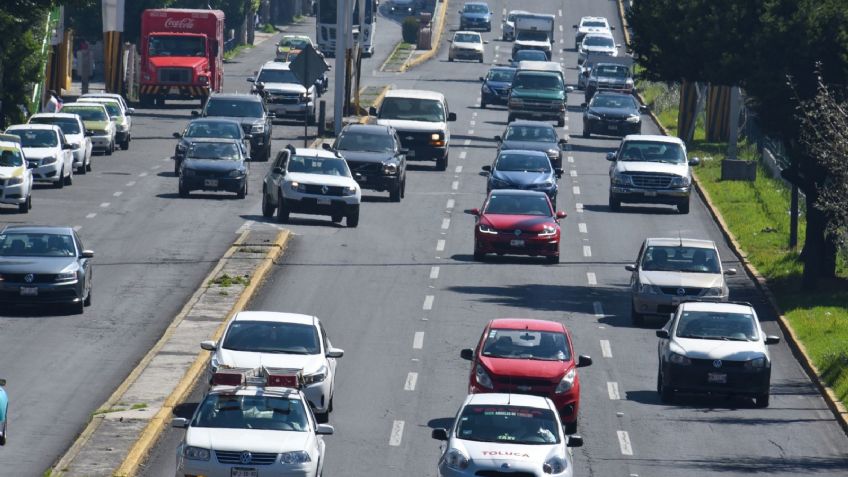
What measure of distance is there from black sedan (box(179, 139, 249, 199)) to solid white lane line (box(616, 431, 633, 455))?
2450 centimetres

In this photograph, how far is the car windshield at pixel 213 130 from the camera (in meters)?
52.6

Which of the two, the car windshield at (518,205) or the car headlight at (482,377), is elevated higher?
the car headlight at (482,377)

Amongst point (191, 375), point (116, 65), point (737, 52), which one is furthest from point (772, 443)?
point (116, 65)

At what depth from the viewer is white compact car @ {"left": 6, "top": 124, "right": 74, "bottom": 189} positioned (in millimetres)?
49375

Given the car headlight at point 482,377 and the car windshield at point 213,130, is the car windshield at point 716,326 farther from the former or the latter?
the car windshield at point 213,130

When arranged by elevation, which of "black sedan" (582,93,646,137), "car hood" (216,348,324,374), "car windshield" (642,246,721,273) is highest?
"car hood" (216,348,324,374)

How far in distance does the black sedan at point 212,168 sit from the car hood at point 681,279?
1647cm

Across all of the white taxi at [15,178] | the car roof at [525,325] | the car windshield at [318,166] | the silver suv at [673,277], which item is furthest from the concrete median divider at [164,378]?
the silver suv at [673,277]

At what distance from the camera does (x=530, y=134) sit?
188 ft

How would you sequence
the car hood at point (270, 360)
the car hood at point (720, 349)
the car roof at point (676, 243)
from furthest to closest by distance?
the car roof at point (676, 243) → the car hood at point (720, 349) → the car hood at point (270, 360)

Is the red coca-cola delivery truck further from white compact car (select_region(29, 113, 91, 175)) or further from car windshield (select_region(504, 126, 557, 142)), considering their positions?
car windshield (select_region(504, 126, 557, 142))

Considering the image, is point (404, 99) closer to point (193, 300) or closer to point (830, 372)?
point (193, 300)

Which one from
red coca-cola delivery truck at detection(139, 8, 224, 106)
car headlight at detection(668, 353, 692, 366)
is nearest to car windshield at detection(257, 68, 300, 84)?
red coca-cola delivery truck at detection(139, 8, 224, 106)

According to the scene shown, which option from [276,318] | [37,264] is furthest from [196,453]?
[37,264]
